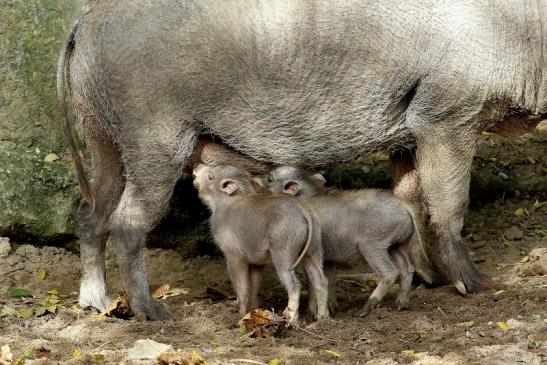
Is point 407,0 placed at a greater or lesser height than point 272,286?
greater

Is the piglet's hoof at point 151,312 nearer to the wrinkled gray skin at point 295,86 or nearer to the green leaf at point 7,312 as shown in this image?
the wrinkled gray skin at point 295,86

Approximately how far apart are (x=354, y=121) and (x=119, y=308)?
5.77ft

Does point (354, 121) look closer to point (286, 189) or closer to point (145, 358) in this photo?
point (286, 189)

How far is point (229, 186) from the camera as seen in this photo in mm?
5547

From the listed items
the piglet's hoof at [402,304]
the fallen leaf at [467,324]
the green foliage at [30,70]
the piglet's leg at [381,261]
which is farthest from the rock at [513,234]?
the green foliage at [30,70]

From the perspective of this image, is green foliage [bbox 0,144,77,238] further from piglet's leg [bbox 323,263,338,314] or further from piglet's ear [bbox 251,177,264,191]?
piglet's leg [bbox 323,263,338,314]

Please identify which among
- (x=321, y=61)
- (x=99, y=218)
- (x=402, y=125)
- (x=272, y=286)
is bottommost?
(x=272, y=286)

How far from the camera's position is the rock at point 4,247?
656 cm

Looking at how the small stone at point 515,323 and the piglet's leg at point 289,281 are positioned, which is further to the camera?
the piglet's leg at point 289,281

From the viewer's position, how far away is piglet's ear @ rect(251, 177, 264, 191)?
5663mm

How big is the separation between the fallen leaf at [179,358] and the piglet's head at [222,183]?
1.43 metres

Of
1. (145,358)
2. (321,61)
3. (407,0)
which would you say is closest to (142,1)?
(321,61)

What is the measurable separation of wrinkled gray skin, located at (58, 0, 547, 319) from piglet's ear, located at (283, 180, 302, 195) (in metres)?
0.16

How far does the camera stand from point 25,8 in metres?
6.85
